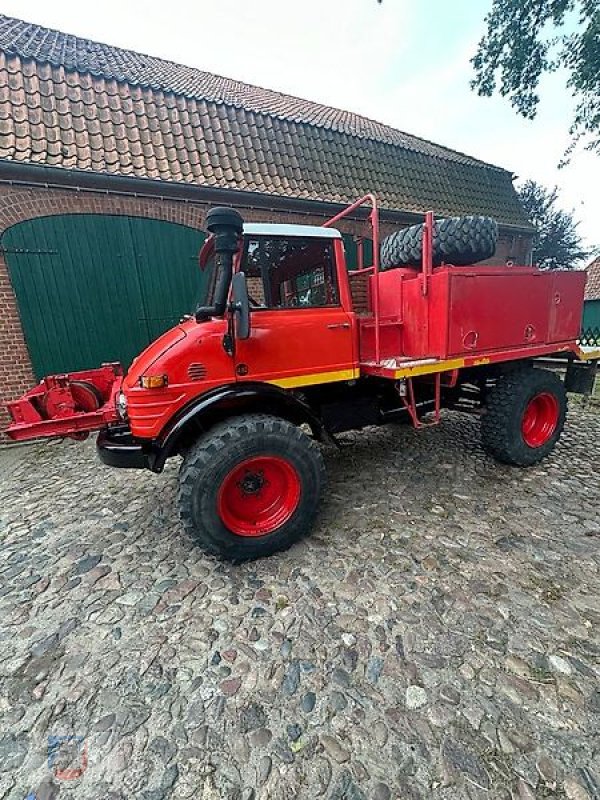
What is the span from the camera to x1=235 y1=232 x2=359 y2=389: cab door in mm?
2812

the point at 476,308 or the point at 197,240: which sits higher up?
the point at 197,240

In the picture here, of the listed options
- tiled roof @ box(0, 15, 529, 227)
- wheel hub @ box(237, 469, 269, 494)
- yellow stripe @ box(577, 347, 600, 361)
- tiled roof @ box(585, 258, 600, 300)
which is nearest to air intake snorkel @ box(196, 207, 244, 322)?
wheel hub @ box(237, 469, 269, 494)

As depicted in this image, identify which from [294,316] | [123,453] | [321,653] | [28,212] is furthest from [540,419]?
[28,212]

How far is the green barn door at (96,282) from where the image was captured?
5.52m

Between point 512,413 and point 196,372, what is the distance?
3.15 meters

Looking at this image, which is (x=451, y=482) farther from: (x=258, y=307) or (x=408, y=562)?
(x=258, y=307)

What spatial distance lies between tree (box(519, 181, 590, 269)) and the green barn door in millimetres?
20699

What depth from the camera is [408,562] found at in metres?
2.69

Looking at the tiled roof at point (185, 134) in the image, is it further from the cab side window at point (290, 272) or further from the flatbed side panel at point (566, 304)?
the flatbed side panel at point (566, 304)

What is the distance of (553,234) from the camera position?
66.2 feet

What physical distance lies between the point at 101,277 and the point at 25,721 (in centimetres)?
569

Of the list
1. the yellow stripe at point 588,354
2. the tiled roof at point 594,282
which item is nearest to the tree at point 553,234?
the tiled roof at point 594,282

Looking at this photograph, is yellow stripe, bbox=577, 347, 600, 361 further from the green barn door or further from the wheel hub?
the green barn door

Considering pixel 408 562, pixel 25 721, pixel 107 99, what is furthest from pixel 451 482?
pixel 107 99
